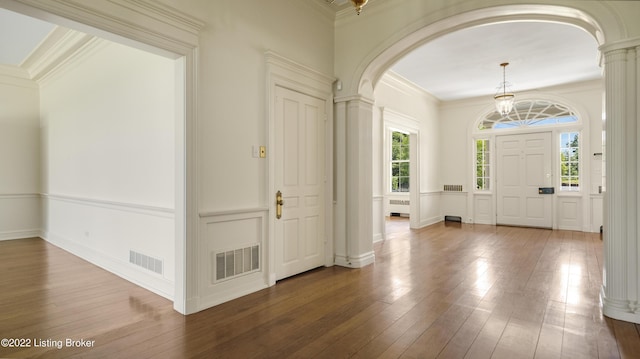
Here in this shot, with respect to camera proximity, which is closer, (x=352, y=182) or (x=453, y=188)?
(x=352, y=182)

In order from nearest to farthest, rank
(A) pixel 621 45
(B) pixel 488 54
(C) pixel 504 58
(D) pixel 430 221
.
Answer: (A) pixel 621 45, (B) pixel 488 54, (C) pixel 504 58, (D) pixel 430 221

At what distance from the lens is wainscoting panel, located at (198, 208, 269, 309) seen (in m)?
3.20

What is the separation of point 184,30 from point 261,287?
2690 mm

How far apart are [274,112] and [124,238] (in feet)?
8.17

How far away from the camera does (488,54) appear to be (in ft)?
19.3

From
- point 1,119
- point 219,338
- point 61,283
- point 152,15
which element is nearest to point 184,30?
point 152,15

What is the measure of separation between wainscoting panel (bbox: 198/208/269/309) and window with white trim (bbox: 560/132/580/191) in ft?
25.3

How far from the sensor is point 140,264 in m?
3.93

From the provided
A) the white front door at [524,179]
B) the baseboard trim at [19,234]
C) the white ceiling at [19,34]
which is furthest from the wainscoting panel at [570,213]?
the baseboard trim at [19,234]

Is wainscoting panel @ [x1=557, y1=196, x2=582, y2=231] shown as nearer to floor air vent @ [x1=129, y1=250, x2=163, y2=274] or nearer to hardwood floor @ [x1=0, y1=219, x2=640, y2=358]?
hardwood floor @ [x1=0, y1=219, x2=640, y2=358]

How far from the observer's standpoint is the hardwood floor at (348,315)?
2.42 m

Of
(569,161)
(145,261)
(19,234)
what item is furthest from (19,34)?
(569,161)

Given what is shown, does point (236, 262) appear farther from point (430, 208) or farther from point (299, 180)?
point (430, 208)

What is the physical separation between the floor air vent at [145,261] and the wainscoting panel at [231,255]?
0.75m
